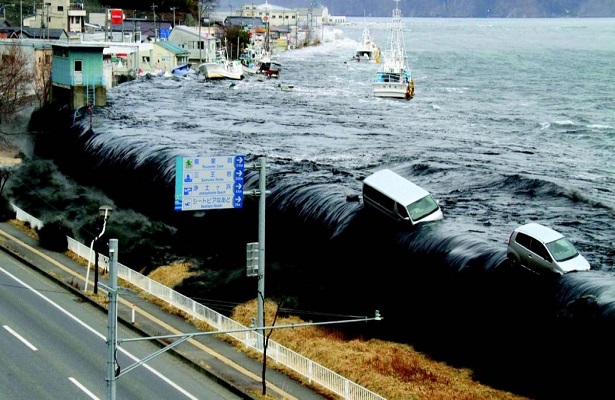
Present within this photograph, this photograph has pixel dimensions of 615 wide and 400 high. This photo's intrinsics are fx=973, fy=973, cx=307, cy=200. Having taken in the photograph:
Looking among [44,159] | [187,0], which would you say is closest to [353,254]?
[44,159]

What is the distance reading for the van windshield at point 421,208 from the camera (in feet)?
134

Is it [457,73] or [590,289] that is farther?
[457,73]

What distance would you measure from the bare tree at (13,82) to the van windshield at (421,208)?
145ft

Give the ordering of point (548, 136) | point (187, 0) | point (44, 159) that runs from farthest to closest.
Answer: point (187, 0)
point (548, 136)
point (44, 159)

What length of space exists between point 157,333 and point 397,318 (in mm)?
9219

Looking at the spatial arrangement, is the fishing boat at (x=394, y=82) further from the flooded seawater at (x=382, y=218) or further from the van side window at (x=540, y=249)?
the van side window at (x=540, y=249)

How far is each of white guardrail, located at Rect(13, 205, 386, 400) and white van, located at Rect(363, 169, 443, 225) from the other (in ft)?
34.8

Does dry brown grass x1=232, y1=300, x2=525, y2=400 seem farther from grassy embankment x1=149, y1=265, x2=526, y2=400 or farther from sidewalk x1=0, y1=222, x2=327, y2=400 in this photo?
sidewalk x1=0, y1=222, x2=327, y2=400

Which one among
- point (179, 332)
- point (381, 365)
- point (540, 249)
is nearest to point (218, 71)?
point (179, 332)

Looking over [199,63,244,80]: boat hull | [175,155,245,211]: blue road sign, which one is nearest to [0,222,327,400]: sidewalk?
[175,155,245,211]: blue road sign

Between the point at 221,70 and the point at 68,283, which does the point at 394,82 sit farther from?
the point at 68,283

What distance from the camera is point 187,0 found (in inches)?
7215

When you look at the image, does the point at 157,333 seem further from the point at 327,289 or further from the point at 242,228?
the point at 242,228

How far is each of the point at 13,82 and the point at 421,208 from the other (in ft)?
154
